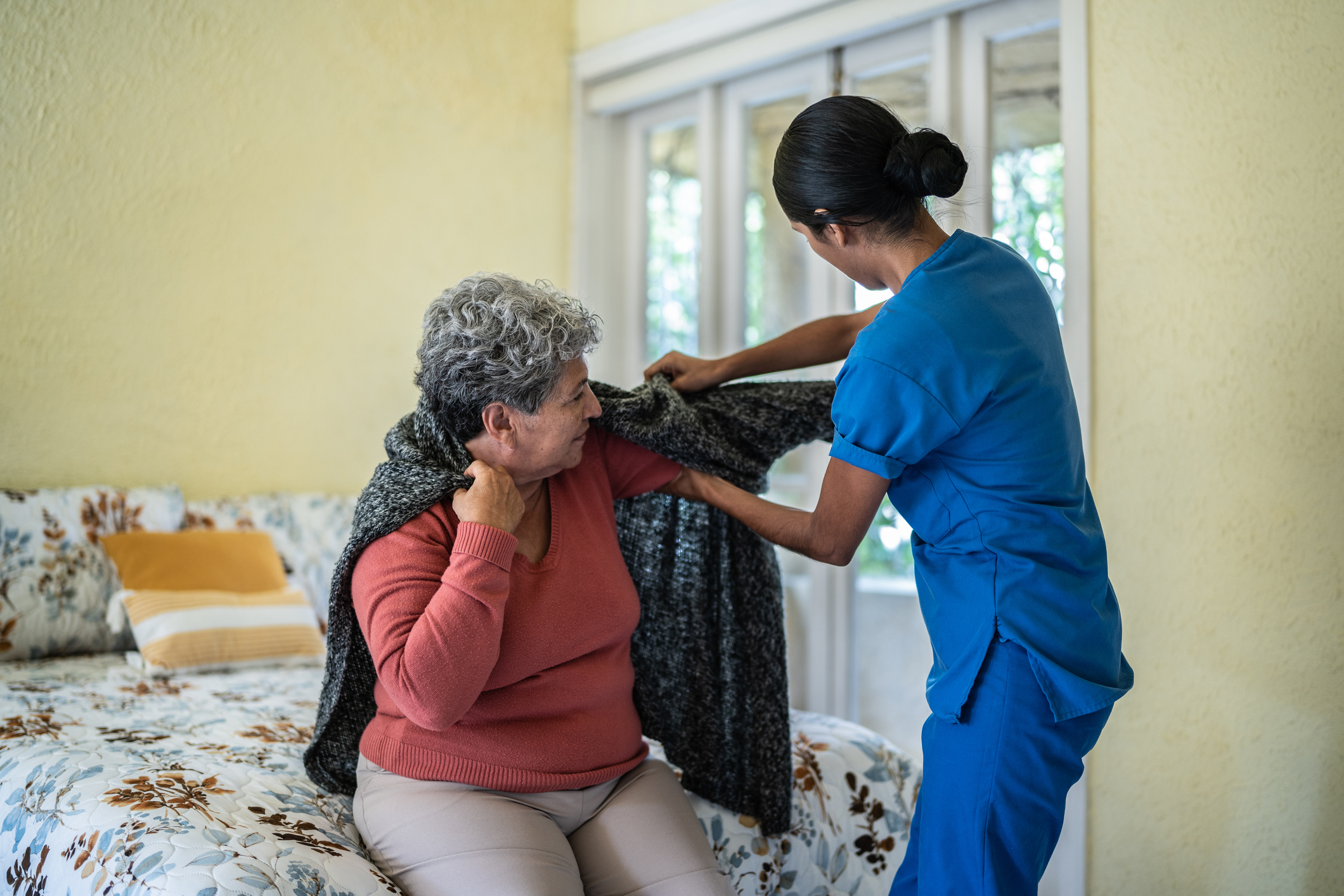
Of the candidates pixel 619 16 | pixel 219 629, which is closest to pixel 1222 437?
pixel 219 629

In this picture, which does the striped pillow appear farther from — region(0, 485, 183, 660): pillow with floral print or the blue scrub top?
the blue scrub top

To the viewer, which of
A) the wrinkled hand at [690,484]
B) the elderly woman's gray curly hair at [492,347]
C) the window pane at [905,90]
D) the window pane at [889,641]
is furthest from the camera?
the window pane at [889,641]

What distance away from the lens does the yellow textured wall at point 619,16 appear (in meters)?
3.01

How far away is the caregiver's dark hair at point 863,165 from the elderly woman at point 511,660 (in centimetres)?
37

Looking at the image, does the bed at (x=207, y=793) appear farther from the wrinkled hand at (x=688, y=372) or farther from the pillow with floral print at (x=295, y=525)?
the wrinkled hand at (x=688, y=372)

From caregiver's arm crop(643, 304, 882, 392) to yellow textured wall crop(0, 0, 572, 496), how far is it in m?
1.44

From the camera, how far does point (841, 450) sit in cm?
124

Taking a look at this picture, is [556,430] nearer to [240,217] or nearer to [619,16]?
[240,217]

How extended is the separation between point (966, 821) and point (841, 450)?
1.56 feet

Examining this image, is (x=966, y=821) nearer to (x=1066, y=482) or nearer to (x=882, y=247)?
(x=1066, y=482)

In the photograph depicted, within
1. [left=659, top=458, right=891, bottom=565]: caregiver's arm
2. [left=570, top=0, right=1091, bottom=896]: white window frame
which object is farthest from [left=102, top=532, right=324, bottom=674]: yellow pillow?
[left=570, top=0, right=1091, bottom=896]: white window frame

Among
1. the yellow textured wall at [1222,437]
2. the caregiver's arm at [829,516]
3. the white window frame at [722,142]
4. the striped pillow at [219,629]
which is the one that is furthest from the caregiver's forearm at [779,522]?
the striped pillow at [219,629]

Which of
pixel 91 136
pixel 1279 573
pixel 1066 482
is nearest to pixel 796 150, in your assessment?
pixel 1066 482

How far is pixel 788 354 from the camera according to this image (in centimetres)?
162
